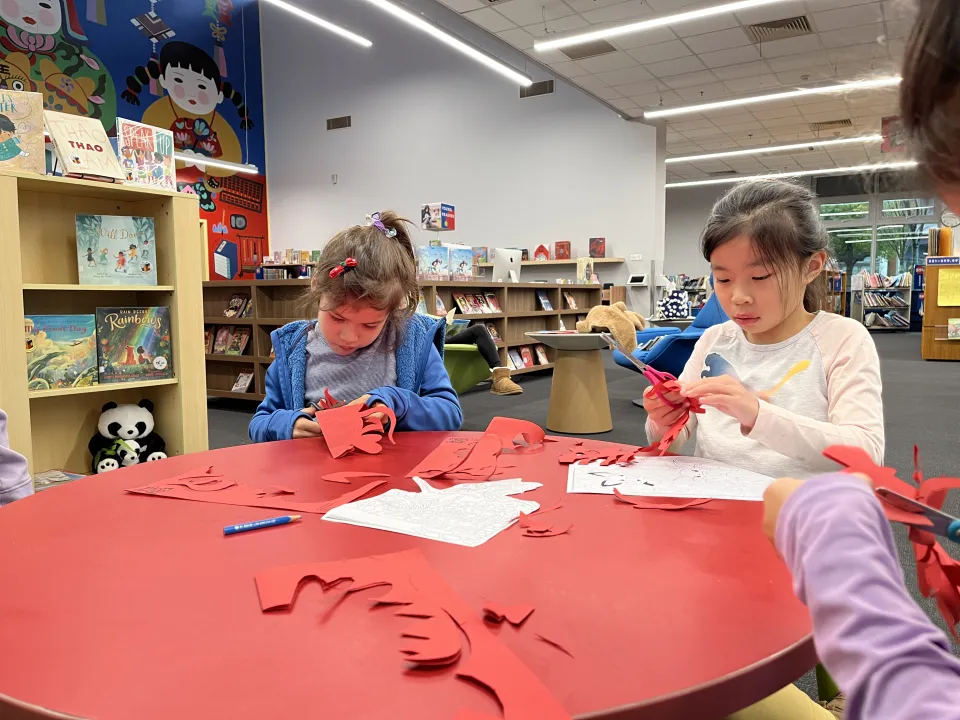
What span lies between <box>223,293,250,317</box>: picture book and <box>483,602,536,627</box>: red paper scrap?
5.25 meters

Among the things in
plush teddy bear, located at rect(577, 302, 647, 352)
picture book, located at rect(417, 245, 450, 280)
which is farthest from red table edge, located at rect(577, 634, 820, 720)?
picture book, located at rect(417, 245, 450, 280)

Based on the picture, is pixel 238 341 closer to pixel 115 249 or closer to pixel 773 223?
pixel 115 249

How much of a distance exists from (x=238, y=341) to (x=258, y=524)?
492cm

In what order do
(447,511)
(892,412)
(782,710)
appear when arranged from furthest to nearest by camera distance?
(892,412)
(447,511)
(782,710)

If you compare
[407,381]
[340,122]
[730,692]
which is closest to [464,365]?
[407,381]

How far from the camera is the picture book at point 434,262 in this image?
17.3 ft

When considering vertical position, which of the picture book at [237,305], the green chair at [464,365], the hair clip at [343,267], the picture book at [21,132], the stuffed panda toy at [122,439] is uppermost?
the picture book at [21,132]

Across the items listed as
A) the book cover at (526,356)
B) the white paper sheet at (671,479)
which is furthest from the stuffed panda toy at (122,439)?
the book cover at (526,356)

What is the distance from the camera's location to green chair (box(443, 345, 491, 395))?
4.11 meters

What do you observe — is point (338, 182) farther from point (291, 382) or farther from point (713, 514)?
point (713, 514)

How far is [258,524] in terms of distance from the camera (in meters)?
0.81

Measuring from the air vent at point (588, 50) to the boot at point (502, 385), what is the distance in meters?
3.67

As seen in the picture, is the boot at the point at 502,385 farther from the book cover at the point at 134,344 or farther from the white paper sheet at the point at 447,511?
the white paper sheet at the point at 447,511

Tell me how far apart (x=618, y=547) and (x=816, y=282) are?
3.07ft
